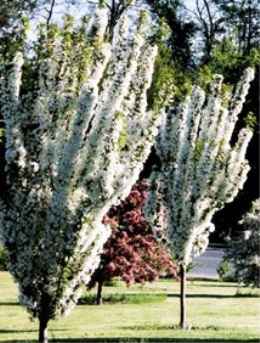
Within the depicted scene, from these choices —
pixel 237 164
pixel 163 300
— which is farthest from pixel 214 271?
pixel 237 164

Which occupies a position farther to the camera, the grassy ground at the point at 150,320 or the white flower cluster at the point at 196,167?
the white flower cluster at the point at 196,167

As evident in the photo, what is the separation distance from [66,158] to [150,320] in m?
7.41

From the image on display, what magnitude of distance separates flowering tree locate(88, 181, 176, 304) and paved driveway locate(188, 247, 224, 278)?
20.1 ft

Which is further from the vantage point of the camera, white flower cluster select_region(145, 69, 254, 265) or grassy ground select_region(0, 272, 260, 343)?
white flower cluster select_region(145, 69, 254, 265)

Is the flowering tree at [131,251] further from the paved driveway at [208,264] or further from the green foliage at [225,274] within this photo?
the green foliage at [225,274]

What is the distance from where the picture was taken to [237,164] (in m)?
14.3

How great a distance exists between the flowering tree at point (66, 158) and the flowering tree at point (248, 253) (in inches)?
407

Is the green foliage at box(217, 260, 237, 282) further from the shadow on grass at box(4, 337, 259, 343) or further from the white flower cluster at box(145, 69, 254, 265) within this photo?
the shadow on grass at box(4, 337, 259, 343)

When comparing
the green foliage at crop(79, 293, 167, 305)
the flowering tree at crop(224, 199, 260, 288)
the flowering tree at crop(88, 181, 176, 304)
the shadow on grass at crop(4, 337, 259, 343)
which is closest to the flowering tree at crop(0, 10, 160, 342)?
the shadow on grass at crop(4, 337, 259, 343)

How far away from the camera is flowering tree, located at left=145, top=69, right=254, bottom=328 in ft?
46.3

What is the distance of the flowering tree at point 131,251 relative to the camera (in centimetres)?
1853

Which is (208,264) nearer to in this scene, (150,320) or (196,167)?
(150,320)

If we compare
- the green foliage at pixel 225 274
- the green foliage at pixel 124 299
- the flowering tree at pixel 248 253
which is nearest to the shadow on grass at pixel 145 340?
the green foliage at pixel 124 299

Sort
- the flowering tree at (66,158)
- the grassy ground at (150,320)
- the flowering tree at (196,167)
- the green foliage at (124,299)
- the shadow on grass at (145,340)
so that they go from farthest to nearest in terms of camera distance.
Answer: the green foliage at (124,299), the flowering tree at (196,167), the grassy ground at (150,320), the shadow on grass at (145,340), the flowering tree at (66,158)
